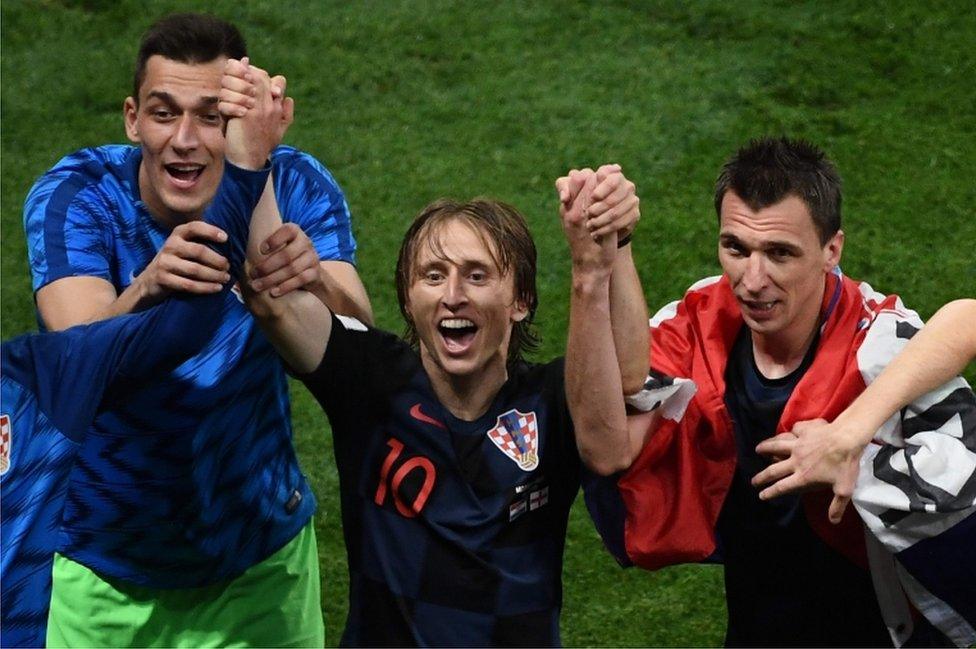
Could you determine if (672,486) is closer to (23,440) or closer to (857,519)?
(857,519)

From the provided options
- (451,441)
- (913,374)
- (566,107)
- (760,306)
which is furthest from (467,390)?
(566,107)

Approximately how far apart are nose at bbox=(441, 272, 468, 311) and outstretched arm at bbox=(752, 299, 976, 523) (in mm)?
599

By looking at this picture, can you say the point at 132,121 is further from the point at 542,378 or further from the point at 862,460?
the point at 862,460

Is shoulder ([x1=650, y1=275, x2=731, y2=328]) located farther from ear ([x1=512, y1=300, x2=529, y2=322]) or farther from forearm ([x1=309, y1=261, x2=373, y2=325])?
forearm ([x1=309, y1=261, x2=373, y2=325])

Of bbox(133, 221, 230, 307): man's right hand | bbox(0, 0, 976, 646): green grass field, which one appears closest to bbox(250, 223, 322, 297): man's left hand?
bbox(133, 221, 230, 307): man's right hand

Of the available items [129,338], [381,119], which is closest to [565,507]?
[129,338]

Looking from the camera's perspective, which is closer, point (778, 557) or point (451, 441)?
point (451, 441)

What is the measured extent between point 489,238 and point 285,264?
0.38 m

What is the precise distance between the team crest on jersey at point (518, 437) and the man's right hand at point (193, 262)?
1.88 feet

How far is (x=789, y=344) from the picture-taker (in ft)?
11.0

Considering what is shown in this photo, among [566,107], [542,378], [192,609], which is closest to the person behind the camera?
[542,378]

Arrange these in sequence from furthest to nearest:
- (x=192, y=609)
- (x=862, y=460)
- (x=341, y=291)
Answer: (x=192, y=609)
(x=341, y=291)
(x=862, y=460)

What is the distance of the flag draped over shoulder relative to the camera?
3.08 meters

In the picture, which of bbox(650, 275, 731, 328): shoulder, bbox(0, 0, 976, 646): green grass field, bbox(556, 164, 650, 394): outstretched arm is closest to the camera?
bbox(556, 164, 650, 394): outstretched arm
